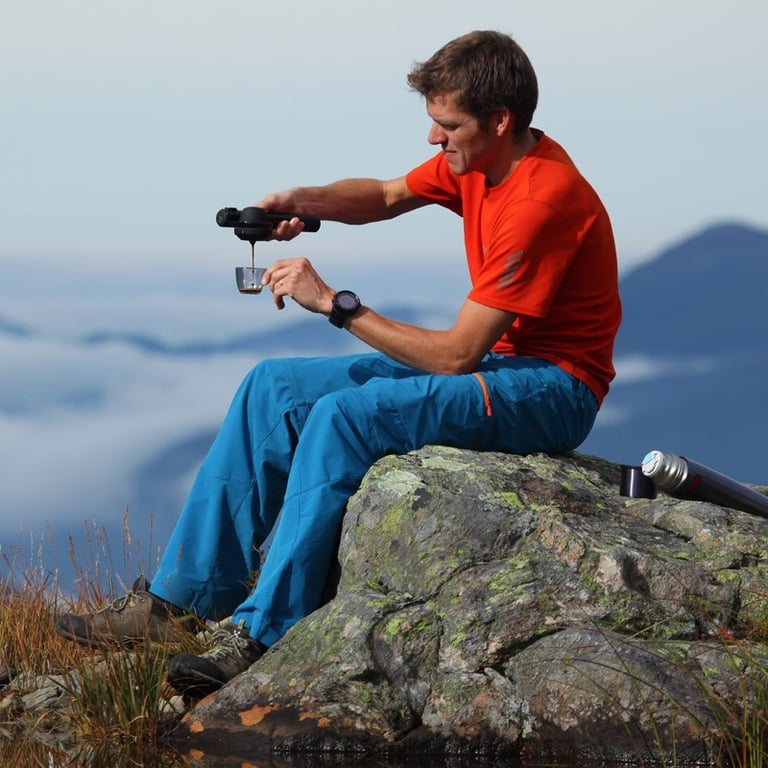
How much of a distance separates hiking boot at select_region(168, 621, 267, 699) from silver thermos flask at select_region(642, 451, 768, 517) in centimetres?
198

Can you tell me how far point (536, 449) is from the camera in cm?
666

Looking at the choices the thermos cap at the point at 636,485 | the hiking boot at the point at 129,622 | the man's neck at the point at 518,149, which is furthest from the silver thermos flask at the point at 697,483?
the hiking boot at the point at 129,622

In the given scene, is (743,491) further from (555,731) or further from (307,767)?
(307,767)

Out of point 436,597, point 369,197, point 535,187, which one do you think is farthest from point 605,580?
point 369,197

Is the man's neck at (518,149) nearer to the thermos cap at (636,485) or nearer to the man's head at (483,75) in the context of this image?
the man's head at (483,75)

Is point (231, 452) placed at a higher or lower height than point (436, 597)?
higher

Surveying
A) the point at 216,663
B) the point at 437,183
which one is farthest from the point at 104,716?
the point at 437,183

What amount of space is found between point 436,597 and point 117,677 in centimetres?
133

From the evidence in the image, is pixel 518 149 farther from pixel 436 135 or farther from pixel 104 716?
pixel 104 716

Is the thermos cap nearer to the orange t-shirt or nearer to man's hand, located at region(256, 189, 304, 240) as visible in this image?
the orange t-shirt

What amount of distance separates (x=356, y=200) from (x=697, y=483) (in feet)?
8.25

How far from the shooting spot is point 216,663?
586 centimetres

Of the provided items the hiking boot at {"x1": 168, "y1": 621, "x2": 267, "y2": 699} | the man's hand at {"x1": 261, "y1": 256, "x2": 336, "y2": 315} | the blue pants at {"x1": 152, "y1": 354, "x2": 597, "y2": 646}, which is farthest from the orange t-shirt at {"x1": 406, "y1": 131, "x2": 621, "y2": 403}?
the hiking boot at {"x1": 168, "y1": 621, "x2": 267, "y2": 699}

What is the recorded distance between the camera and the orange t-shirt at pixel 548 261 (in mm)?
6145
